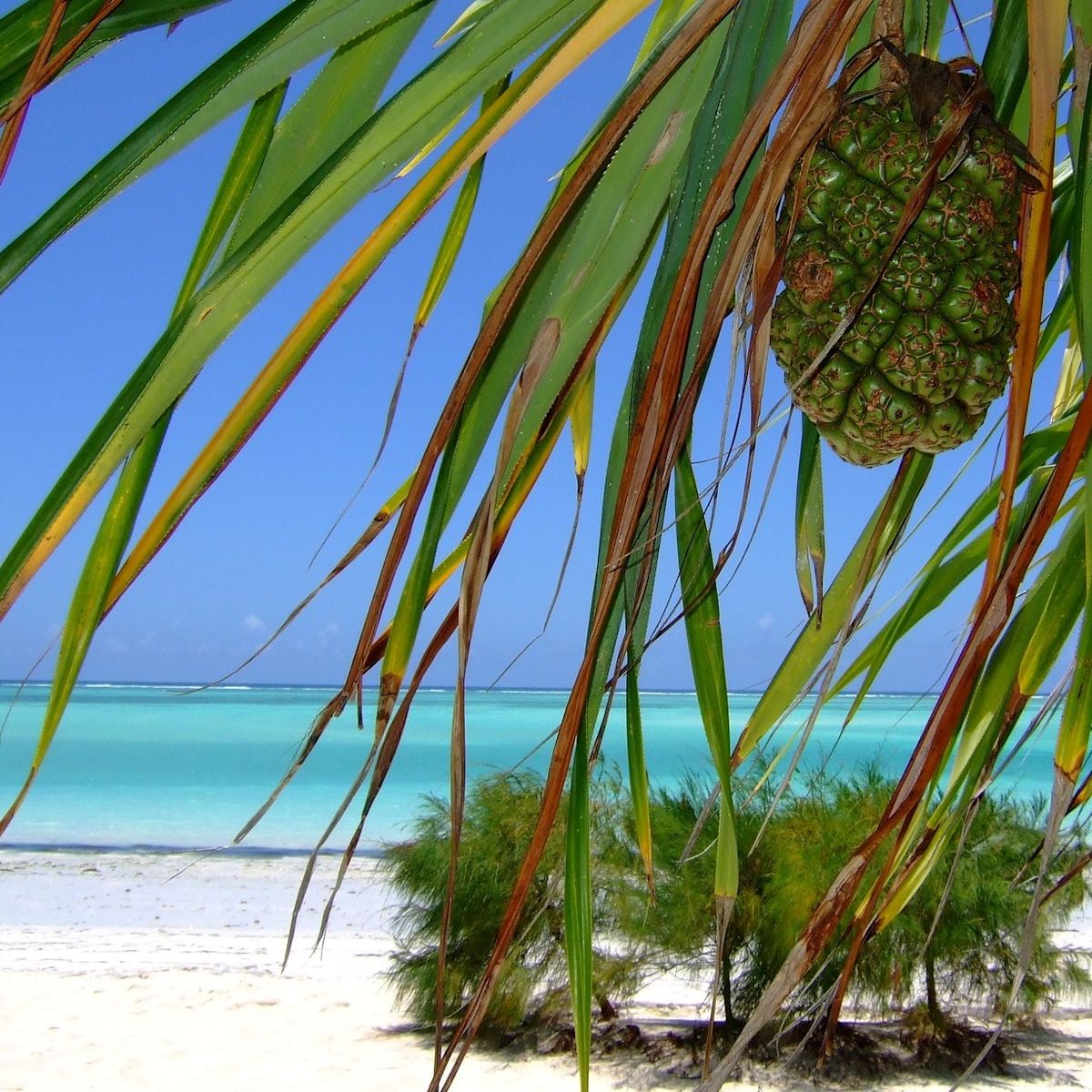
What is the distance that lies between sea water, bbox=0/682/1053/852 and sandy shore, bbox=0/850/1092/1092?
1.02 meters

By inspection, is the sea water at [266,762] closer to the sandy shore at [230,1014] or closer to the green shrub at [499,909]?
the green shrub at [499,909]

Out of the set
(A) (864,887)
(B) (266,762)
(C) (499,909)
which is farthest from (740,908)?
(B) (266,762)

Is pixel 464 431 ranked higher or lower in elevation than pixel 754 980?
higher

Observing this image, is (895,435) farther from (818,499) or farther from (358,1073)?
(358,1073)

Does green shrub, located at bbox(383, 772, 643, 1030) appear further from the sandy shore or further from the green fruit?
the green fruit

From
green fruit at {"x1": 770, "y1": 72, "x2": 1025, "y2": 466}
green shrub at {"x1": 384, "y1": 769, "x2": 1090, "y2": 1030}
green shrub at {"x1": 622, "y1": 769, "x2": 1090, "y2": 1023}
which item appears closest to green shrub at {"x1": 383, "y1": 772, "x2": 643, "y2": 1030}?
green shrub at {"x1": 384, "y1": 769, "x2": 1090, "y2": 1030}

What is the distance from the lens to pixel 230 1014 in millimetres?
6176

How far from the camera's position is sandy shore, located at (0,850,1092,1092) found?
5.17 m

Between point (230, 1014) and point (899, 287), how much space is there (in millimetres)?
6442

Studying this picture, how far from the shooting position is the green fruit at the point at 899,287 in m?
0.60

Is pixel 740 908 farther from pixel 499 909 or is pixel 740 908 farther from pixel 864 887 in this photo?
pixel 499 909

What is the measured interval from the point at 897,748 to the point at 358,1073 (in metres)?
27.6

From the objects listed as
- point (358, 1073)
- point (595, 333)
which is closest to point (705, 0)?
point (595, 333)

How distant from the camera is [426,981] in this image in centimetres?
575
